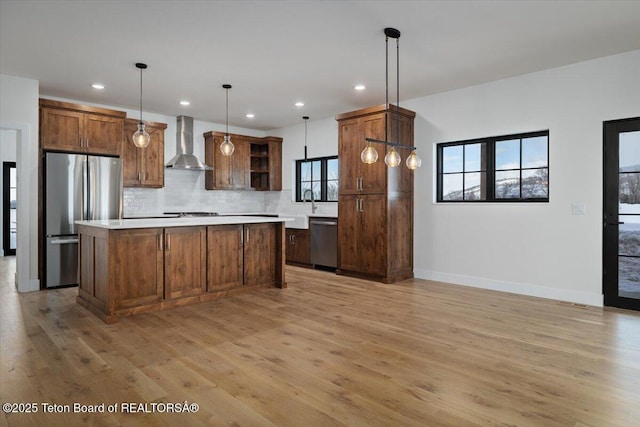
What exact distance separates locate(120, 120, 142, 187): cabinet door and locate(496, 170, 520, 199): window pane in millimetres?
5524

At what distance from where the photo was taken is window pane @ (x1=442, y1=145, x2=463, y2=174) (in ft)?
18.4

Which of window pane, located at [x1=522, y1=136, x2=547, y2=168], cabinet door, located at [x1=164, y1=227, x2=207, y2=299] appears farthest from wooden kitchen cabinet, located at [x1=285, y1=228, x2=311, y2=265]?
window pane, located at [x1=522, y1=136, x2=547, y2=168]

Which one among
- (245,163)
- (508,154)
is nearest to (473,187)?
(508,154)

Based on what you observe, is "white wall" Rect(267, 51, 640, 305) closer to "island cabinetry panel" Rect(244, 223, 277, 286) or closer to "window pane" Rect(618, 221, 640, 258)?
"window pane" Rect(618, 221, 640, 258)

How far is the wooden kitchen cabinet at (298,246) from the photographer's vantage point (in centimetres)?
706

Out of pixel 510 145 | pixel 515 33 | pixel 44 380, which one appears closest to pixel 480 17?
pixel 515 33

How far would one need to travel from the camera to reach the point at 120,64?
14.7 feet

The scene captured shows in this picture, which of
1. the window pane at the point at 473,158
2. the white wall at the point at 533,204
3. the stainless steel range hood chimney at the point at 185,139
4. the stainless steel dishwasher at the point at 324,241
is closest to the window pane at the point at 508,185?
the white wall at the point at 533,204

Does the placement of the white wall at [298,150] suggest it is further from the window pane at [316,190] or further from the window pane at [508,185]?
the window pane at [508,185]

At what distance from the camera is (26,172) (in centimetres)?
505

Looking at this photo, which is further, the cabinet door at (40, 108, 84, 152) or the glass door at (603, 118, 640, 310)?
the cabinet door at (40, 108, 84, 152)

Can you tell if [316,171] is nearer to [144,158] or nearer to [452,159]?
[452,159]

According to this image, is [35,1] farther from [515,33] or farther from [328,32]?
[515,33]

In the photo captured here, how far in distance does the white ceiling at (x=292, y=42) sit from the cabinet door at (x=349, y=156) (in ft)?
1.84
